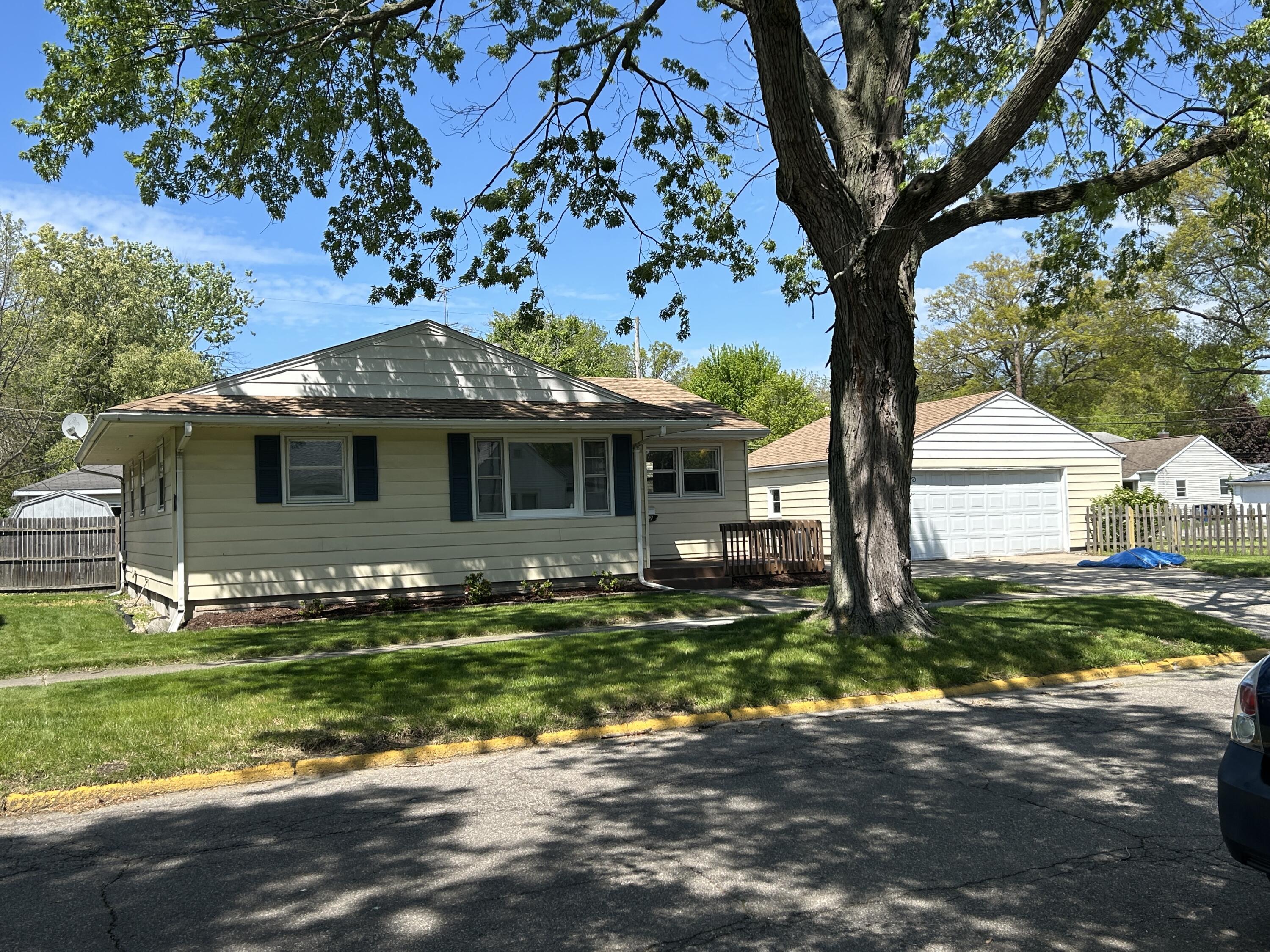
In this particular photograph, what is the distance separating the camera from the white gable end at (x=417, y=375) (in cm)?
1523

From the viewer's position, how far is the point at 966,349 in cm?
5284

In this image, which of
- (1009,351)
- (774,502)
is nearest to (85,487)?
(774,502)

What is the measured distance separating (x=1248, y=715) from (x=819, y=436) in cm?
2432

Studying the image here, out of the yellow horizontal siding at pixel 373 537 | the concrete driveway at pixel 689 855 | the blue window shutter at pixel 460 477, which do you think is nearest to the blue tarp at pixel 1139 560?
the yellow horizontal siding at pixel 373 537

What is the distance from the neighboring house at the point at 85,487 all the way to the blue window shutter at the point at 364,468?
1967 cm

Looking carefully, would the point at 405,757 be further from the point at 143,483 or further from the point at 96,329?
the point at 96,329

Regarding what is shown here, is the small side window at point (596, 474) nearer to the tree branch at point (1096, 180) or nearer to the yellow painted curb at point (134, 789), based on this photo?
the tree branch at point (1096, 180)

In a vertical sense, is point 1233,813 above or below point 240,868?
above

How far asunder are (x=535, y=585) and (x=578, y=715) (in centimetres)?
860

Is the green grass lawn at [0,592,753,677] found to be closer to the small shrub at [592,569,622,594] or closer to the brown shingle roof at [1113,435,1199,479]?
the small shrub at [592,569,622,594]

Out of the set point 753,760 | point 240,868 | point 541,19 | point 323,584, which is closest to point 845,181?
point 541,19

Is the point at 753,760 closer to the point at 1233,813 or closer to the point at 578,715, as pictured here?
the point at 578,715

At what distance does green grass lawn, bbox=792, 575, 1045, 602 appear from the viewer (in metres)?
15.1

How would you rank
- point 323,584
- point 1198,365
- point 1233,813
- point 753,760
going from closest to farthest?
1. point 1233,813
2. point 753,760
3. point 323,584
4. point 1198,365
